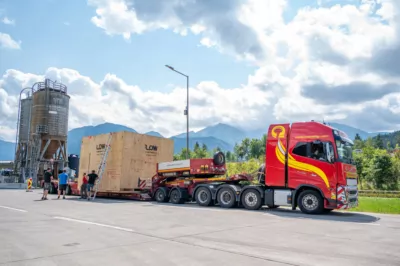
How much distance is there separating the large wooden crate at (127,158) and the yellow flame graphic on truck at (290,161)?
777 cm

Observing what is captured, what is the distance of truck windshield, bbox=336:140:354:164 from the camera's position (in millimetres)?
11750

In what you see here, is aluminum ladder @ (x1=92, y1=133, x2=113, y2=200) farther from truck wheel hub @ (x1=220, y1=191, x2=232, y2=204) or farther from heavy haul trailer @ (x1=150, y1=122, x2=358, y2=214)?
truck wheel hub @ (x1=220, y1=191, x2=232, y2=204)

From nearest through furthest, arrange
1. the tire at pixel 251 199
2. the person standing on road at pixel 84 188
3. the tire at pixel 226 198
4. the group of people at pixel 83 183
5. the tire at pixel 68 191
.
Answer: the tire at pixel 251 199
the tire at pixel 226 198
the group of people at pixel 83 183
the person standing on road at pixel 84 188
the tire at pixel 68 191

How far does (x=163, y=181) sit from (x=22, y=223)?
9.15 metres

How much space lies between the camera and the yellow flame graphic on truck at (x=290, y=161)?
461 inches

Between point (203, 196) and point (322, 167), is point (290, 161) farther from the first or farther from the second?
point (203, 196)

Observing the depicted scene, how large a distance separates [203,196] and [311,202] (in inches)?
193

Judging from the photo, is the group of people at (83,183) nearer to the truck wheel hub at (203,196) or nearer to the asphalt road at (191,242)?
the truck wheel hub at (203,196)

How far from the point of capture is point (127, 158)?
17391 millimetres

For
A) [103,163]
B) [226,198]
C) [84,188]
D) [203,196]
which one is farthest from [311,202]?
[84,188]

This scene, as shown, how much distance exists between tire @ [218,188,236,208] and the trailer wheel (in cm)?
236

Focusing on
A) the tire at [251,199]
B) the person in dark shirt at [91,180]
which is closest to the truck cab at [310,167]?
the tire at [251,199]

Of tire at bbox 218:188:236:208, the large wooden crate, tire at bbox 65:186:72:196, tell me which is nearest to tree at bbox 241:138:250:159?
tire at bbox 65:186:72:196

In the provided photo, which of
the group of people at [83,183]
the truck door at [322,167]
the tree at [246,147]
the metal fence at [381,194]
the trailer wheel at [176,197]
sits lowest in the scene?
the metal fence at [381,194]
